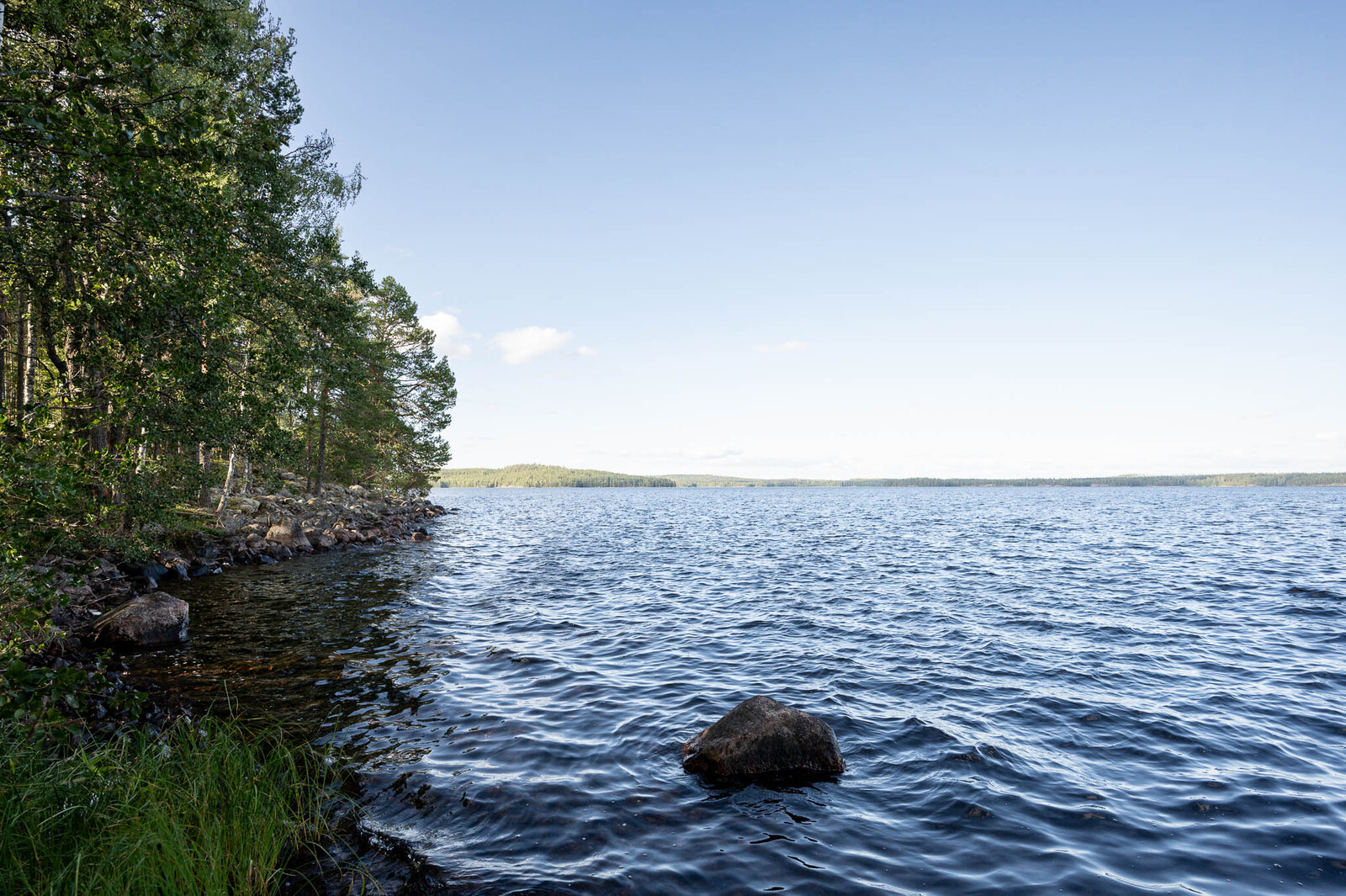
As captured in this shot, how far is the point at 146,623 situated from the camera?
14062mm

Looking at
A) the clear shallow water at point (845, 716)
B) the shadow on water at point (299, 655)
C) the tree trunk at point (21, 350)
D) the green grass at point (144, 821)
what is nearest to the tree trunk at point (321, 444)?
the clear shallow water at point (845, 716)

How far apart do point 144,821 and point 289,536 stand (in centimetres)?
2952

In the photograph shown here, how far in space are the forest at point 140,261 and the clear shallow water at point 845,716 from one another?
16.2 feet

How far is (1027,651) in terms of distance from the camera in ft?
47.8

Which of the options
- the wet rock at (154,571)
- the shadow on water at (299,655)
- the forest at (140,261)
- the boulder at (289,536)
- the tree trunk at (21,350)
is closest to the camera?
the forest at (140,261)

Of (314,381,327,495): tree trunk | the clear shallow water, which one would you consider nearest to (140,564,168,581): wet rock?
the clear shallow water

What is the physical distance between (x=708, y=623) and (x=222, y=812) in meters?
13.5

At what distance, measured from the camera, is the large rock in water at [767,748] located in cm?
874

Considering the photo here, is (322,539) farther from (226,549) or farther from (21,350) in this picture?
(21,350)

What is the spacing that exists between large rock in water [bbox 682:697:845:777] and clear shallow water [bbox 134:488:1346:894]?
1.21 feet

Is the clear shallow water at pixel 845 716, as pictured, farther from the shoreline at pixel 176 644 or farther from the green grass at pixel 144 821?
the green grass at pixel 144 821

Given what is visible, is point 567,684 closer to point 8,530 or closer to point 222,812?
point 222,812

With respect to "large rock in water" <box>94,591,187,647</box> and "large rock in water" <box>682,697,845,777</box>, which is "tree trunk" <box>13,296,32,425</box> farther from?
"large rock in water" <box>682,697,845,777</box>

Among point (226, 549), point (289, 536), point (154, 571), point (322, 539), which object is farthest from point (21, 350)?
point (322, 539)
